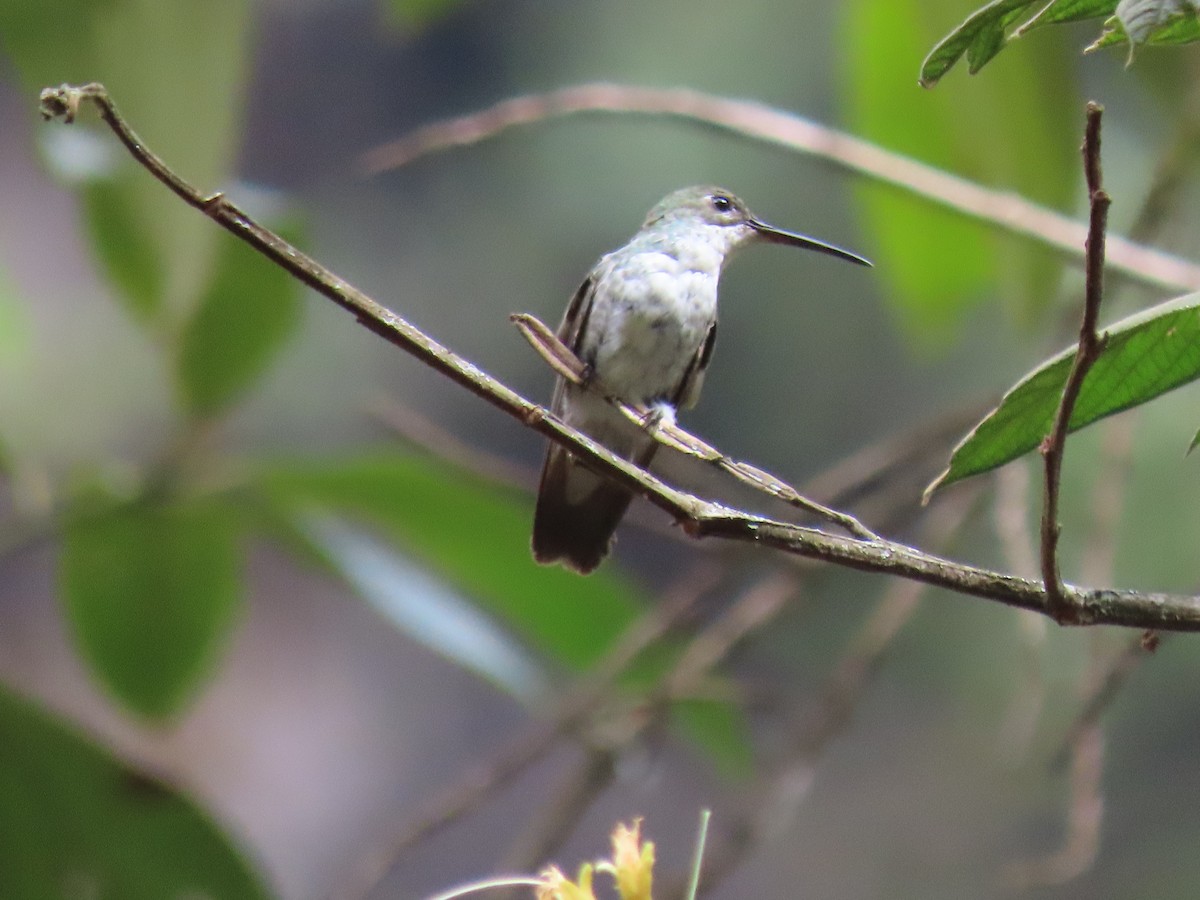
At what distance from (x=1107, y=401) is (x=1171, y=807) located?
15.0 ft

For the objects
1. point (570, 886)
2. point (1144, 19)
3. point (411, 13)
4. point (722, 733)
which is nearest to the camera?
point (1144, 19)

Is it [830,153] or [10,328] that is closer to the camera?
[830,153]

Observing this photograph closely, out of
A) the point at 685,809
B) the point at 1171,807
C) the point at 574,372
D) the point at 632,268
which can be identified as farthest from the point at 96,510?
the point at 1171,807

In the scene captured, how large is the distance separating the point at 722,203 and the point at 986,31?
4.63 ft

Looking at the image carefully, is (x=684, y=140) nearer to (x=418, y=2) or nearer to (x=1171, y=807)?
(x=1171, y=807)

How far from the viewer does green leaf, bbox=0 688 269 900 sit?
133 cm

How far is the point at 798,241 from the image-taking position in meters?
1.64

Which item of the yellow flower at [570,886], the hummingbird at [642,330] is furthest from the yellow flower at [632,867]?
the hummingbird at [642,330]

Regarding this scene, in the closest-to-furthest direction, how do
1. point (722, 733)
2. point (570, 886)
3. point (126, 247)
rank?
point (570, 886)
point (126, 247)
point (722, 733)

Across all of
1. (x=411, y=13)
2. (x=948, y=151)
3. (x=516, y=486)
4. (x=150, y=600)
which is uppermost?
(x=948, y=151)

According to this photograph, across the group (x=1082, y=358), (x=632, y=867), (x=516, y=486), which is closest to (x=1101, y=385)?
A: (x=1082, y=358)

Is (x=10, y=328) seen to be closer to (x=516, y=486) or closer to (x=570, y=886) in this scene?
(x=516, y=486)

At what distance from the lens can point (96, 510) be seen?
4.80ft

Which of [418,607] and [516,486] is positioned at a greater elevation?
[516,486]
